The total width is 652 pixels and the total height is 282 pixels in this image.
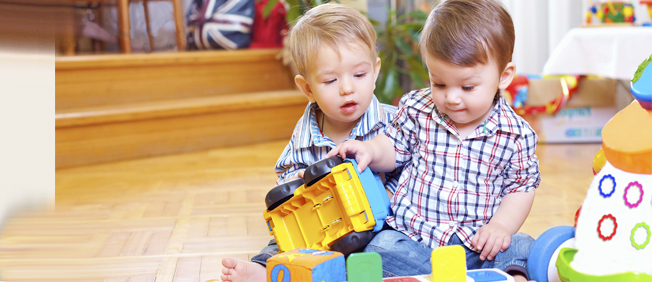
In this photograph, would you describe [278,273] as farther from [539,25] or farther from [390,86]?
[539,25]

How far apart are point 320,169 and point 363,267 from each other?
218 millimetres

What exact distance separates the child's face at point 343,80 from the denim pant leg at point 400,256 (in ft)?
0.72

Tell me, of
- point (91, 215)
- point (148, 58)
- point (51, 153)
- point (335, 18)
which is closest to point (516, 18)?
point (148, 58)

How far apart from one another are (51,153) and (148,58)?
1.98 metres

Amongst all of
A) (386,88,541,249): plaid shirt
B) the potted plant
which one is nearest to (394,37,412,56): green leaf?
the potted plant

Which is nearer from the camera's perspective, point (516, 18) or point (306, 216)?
point (306, 216)

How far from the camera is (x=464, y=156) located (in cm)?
85

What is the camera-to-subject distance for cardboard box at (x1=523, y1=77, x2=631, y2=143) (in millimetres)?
2049

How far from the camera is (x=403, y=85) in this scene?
290cm

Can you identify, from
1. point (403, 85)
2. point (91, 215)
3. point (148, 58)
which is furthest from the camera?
point (403, 85)

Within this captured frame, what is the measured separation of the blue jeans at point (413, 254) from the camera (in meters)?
0.78

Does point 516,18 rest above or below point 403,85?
above

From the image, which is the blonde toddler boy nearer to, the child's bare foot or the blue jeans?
the child's bare foot

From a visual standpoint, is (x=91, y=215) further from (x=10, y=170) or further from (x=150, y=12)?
(x=150, y=12)
